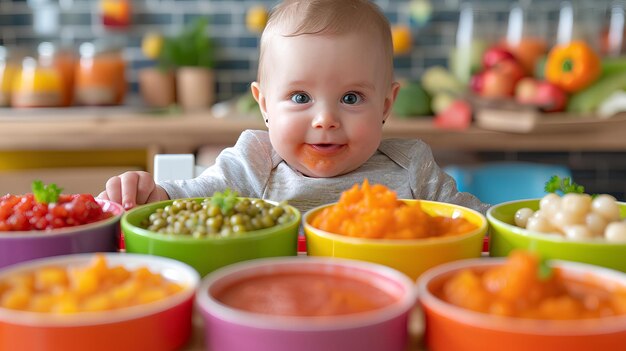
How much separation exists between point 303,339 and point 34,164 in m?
2.84

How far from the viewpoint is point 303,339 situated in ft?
2.01

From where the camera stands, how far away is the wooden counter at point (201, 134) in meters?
2.92

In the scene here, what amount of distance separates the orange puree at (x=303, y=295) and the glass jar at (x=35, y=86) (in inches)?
116

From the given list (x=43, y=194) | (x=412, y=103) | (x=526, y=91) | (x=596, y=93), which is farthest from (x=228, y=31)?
(x=43, y=194)

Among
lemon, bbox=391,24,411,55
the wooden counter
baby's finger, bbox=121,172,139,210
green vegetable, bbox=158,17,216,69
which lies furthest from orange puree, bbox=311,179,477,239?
green vegetable, bbox=158,17,216,69

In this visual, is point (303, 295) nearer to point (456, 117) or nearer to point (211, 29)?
point (456, 117)

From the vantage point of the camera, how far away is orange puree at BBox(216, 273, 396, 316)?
0.68 meters

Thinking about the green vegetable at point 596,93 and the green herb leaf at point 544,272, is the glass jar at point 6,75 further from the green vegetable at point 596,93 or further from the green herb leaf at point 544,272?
the green herb leaf at point 544,272

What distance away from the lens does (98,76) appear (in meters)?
3.45

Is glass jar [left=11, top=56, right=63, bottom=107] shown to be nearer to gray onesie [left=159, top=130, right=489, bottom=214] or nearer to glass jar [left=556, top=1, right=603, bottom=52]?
gray onesie [left=159, top=130, right=489, bottom=214]

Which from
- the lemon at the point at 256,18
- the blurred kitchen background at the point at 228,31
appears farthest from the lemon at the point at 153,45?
the lemon at the point at 256,18

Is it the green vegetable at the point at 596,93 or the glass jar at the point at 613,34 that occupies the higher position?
the glass jar at the point at 613,34

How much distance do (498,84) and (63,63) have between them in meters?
2.27

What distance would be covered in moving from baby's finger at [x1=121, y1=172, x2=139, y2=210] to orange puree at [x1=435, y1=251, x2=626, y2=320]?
638mm
